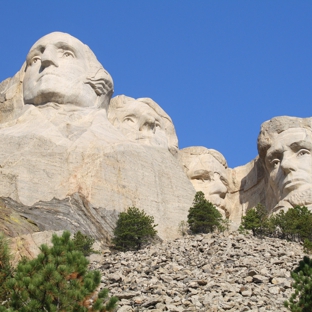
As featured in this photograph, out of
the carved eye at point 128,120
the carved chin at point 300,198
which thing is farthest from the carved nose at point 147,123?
the carved chin at point 300,198

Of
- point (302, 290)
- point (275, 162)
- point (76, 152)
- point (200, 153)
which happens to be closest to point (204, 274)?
point (302, 290)

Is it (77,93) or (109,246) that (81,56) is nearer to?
(77,93)

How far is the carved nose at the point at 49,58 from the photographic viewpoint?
26.5 metres

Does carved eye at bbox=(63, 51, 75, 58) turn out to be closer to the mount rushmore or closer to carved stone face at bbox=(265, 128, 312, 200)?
the mount rushmore

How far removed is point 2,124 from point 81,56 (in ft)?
8.58

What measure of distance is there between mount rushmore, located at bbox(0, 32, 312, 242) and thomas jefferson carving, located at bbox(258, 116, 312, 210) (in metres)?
0.03

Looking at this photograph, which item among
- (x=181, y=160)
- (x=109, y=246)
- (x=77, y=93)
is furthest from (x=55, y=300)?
(x=181, y=160)

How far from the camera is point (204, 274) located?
18.2m

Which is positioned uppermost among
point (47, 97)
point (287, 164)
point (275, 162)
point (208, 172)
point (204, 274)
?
point (47, 97)

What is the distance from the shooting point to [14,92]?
27.5 metres

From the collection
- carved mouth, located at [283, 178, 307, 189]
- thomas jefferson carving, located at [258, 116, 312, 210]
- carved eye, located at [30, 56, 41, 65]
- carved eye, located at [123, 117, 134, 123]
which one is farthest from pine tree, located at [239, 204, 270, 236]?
carved eye, located at [30, 56, 41, 65]

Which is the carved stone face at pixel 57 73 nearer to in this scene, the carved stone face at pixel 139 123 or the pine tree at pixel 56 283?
the carved stone face at pixel 139 123

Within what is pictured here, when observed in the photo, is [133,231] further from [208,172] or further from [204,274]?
[208,172]

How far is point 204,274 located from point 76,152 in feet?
23.4
